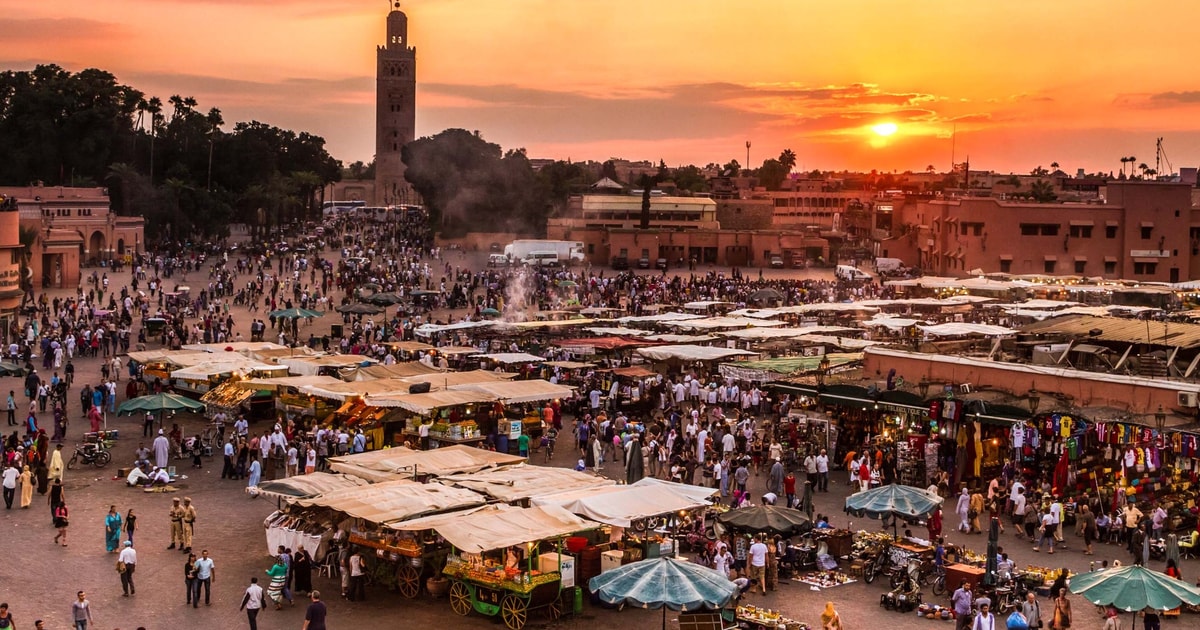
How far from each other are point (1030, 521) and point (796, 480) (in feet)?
17.2

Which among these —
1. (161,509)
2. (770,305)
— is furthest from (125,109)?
(161,509)

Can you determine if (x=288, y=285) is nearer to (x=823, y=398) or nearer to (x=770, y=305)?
(x=770, y=305)

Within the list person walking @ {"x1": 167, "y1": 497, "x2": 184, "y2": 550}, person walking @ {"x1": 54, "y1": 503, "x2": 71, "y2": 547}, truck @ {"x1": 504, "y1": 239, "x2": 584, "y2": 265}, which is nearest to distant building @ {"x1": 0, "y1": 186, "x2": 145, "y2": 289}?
truck @ {"x1": 504, "y1": 239, "x2": 584, "y2": 265}

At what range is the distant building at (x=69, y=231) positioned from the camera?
198ft

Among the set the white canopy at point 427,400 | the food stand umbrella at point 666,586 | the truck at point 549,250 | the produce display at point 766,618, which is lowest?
the produce display at point 766,618

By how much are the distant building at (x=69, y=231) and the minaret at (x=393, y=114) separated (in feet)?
244

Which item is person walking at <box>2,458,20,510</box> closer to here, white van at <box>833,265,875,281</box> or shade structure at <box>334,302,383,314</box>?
shade structure at <box>334,302,383,314</box>

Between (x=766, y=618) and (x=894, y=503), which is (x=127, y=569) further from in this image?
(x=894, y=503)

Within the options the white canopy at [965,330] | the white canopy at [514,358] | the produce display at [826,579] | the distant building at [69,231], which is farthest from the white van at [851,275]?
the produce display at [826,579]

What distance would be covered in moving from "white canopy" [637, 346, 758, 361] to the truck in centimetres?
4074

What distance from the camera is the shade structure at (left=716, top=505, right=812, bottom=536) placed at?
60.2 ft

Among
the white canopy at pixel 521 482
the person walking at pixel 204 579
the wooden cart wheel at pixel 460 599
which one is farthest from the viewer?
the white canopy at pixel 521 482

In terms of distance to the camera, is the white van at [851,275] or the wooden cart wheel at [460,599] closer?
the wooden cart wheel at [460,599]

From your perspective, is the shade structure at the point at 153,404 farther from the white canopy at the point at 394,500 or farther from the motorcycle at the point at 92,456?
the white canopy at the point at 394,500
